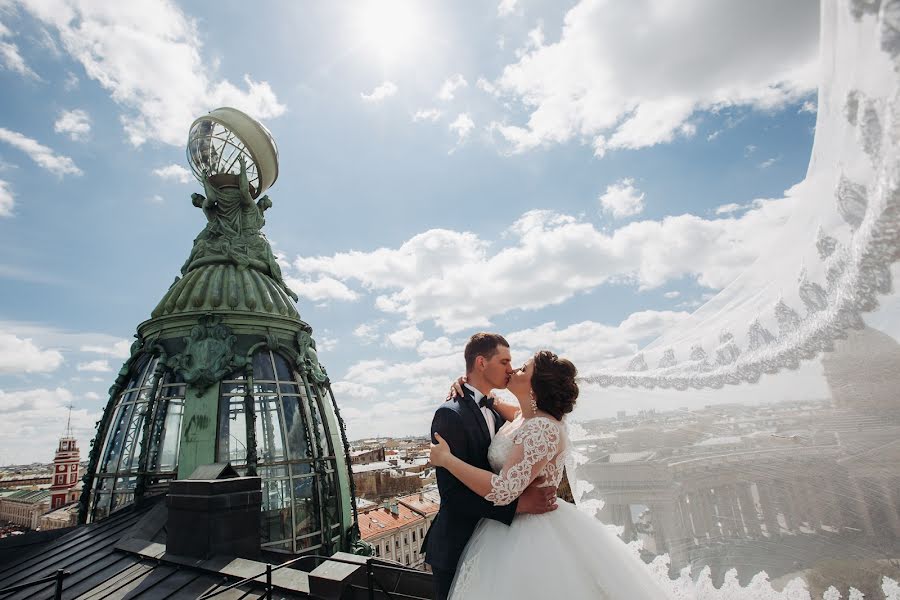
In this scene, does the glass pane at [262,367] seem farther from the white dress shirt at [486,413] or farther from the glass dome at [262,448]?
the white dress shirt at [486,413]

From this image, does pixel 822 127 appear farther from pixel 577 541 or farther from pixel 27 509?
pixel 27 509

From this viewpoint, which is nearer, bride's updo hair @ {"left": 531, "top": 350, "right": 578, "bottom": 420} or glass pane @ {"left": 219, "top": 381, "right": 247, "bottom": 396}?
bride's updo hair @ {"left": 531, "top": 350, "right": 578, "bottom": 420}

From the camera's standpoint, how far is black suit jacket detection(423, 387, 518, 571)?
340cm

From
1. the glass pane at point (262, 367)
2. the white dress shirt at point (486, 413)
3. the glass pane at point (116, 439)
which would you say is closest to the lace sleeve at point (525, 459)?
the white dress shirt at point (486, 413)

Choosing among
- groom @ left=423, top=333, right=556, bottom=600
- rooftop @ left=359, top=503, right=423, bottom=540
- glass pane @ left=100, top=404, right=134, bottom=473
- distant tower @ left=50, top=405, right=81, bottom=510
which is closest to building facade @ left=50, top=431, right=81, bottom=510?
distant tower @ left=50, top=405, right=81, bottom=510

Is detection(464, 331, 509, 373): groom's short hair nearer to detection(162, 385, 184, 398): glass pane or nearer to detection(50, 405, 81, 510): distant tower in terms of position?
detection(162, 385, 184, 398): glass pane

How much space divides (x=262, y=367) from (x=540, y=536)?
30.6 feet

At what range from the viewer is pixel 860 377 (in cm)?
243

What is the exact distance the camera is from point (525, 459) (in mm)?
3145

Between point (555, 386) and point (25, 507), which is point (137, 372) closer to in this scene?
point (555, 386)

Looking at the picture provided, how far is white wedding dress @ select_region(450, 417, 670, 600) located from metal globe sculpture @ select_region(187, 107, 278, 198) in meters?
13.1

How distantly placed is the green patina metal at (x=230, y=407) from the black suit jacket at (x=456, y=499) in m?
7.78

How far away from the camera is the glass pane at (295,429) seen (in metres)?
10.8

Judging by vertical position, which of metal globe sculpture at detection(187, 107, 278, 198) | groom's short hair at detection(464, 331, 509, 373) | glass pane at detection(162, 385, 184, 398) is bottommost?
groom's short hair at detection(464, 331, 509, 373)
